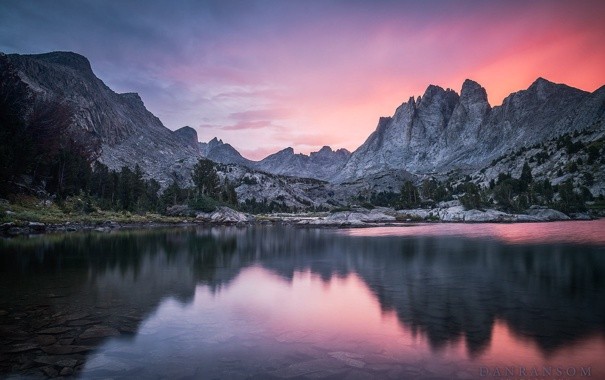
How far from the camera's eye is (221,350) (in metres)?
14.0

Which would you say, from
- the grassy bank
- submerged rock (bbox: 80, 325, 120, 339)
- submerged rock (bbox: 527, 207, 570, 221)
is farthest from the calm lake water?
submerged rock (bbox: 527, 207, 570, 221)

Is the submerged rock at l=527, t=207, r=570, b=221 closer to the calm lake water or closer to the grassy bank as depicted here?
the calm lake water

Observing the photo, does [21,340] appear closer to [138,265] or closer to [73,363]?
[73,363]

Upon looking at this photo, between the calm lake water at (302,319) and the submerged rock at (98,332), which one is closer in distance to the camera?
the calm lake water at (302,319)

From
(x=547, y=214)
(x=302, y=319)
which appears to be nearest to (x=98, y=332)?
(x=302, y=319)

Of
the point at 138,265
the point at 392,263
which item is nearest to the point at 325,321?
the point at 392,263

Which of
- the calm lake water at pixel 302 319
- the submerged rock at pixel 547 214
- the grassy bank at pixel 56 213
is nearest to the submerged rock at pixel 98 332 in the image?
the calm lake water at pixel 302 319

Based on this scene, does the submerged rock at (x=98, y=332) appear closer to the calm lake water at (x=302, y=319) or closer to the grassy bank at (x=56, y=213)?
the calm lake water at (x=302, y=319)

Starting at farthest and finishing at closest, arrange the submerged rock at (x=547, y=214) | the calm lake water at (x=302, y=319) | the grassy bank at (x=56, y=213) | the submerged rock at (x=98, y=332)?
the submerged rock at (x=547, y=214), the grassy bank at (x=56, y=213), the submerged rock at (x=98, y=332), the calm lake water at (x=302, y=319)

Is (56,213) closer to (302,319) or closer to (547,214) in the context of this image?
(302,319)

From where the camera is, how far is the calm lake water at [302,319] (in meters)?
12.3

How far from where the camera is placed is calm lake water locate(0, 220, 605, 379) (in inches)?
486

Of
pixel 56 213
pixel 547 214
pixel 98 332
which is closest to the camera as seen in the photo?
pixel 98 332

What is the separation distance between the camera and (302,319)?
61.9 ft
